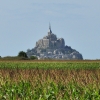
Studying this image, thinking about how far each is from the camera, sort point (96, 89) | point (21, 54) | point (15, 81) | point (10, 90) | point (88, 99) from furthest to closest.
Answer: point (21, 54) < point (15, 81) < point (10, 90) < point (96, 89) < point (88, 99)

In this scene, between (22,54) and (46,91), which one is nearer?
(46,91)

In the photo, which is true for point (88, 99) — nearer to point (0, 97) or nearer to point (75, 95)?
point (75, 95)

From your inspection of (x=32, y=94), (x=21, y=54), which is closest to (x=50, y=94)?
(x=32, y=94)

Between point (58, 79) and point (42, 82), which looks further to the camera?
point (58, 79)

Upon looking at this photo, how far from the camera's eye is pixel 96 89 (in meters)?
18.2

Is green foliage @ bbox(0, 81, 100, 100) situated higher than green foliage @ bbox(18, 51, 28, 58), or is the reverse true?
green foliage @ bbox(18, 51, 28, 58)

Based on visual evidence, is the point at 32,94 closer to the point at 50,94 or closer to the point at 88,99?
the point at 50,94

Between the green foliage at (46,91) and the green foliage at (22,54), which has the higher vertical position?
the green foliage at (22,54)

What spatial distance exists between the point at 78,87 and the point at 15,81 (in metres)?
4.05

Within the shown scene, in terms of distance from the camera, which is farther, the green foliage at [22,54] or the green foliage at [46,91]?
the green foliage at [22,54]

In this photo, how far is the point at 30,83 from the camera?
2145 cm

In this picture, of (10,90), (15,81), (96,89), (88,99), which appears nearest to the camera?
(88,99)

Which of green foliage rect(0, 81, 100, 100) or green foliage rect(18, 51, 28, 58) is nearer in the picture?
green foliage rect(0, 81, 100, 100)

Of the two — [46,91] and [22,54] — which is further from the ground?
[22,54]
